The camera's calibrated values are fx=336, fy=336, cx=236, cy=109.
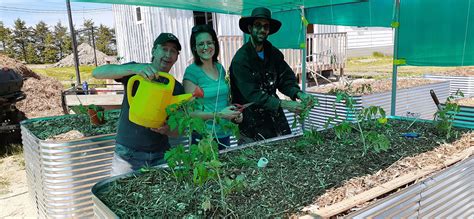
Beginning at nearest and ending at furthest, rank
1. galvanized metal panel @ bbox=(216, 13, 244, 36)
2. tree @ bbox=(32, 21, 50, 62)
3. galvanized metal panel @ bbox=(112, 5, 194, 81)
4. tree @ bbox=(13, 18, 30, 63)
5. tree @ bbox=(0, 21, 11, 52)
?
galvanized metal panel @ bbox=(216, 13, 244, 36) < galvanized metal panel @ bbox=(112, 5, 194, 81) < tree @ bbox=(0, 21, 11, 52) < tree @ bbox=(13, 18, 30, 63) < tree @ bbox=(32, 21, 50, 62)

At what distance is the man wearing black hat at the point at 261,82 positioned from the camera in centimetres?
222

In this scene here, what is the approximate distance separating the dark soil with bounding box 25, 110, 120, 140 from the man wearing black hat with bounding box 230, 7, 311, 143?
4.74 ft

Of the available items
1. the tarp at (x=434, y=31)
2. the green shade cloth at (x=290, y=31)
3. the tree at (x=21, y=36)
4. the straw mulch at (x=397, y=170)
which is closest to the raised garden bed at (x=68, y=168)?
the straw mulch at (x=397, y=170)

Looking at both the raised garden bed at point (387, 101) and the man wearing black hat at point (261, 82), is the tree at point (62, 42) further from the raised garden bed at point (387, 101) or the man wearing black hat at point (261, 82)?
the man wearing black hat at point (261, 82)

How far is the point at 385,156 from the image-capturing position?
1888mm

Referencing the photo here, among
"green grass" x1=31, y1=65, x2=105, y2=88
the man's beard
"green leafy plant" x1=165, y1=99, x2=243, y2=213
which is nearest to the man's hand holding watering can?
"green leafy plant" x1=165, y1=99, x2=243, y2=213

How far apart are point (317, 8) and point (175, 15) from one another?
19.6 ft

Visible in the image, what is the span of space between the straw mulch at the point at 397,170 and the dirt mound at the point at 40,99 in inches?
334

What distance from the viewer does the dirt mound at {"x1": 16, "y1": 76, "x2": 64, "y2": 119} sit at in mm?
8531

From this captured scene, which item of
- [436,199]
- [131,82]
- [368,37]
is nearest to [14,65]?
[131,82]

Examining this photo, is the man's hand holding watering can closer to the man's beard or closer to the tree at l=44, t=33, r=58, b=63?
the man's beard

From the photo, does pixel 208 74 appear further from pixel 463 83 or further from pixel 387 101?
pixel 463 83

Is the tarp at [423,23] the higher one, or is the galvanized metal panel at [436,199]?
the tarp at [423,23]

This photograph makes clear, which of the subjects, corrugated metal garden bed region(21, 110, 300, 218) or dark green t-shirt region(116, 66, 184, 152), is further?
corrugated metal garden bed region(21, 110, 300, 218)
